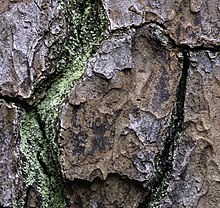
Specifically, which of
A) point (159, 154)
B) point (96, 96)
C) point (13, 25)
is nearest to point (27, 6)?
point (13, 25)

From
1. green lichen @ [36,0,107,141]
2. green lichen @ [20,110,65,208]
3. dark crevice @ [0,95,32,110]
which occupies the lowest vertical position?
green lichen @ [20,110,65,208]

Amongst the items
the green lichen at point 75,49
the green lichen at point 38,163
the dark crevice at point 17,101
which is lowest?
the green lichen at point 38,163

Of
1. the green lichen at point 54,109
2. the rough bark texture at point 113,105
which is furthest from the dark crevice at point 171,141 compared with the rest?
the green lichen at point 54,109

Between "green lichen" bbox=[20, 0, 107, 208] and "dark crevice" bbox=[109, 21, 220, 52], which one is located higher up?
"dark crevice" bbox=[109, 21, 220, 52]

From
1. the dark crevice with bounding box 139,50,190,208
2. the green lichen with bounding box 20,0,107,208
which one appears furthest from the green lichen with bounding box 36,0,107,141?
the dark crevice with bounding box 139,50,190,208

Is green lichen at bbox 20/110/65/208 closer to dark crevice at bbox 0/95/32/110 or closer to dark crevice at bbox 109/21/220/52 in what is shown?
dark crevice at bbox 0/95/32/110

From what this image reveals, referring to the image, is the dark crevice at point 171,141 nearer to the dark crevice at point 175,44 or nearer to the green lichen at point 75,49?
the dark crevice at point 175,44

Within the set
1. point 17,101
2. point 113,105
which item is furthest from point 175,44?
point 17,101

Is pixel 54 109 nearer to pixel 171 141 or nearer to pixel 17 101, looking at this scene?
pixel 17 101
